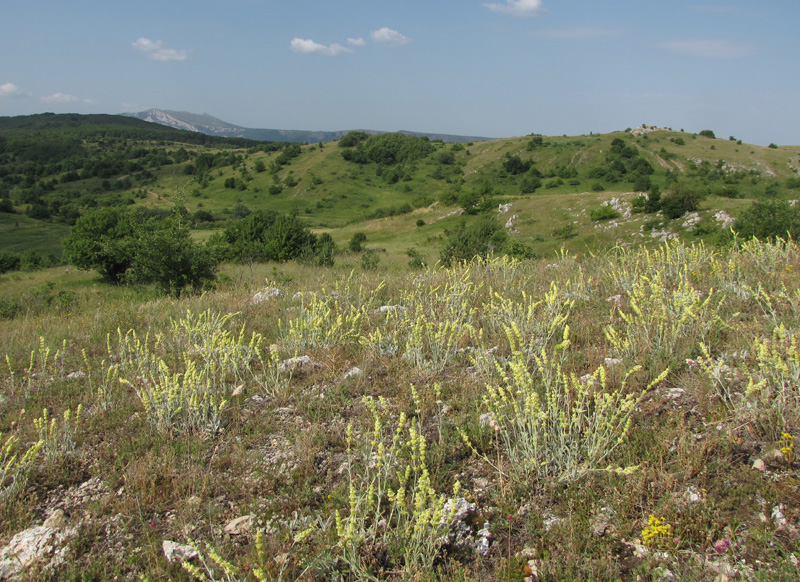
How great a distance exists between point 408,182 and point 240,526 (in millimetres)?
91856

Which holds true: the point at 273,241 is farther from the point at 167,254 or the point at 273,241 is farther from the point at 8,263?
the point at 8,263

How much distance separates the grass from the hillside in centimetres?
2833

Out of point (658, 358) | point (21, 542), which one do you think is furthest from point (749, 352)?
point (21, 542)

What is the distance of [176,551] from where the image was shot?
219 centimetres

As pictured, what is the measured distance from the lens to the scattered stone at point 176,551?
7.08ft

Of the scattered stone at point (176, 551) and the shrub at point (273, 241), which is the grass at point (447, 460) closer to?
the scattered stone at point (176, 551)

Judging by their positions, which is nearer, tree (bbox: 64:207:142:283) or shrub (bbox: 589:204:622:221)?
tree (bbox: 64:207:142:283)

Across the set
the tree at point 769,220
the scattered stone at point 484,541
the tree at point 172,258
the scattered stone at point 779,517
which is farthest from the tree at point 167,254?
the tree at point 769,220

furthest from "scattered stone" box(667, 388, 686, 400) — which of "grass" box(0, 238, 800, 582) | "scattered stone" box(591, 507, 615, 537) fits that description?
"scattered stone" box(591, 507, 615, 537)

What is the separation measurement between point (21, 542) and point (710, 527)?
3.30 metres

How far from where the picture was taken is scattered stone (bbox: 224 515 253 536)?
91.2 inches

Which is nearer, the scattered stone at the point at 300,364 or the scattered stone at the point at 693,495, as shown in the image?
the scattered stone at the point at 693,495

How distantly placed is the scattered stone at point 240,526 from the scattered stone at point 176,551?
187 millimetres

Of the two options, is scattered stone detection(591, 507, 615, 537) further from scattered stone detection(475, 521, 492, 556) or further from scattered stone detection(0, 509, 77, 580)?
scattered stone detection(0, 509, 77, 580)
